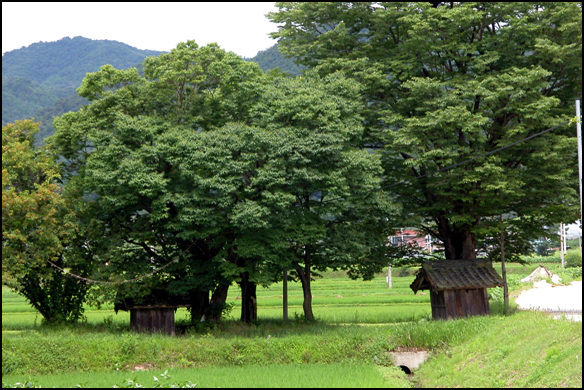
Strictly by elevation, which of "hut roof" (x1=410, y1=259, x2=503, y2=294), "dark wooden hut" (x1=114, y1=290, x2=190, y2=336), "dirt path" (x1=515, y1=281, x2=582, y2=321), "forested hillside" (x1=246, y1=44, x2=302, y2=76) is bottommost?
"dirt path" (x1=515, y1=281, x2=582, y2=321)

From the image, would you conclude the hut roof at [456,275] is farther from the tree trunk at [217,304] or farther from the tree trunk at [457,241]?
the tree trunk at [217,304]

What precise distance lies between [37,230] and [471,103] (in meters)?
17.5

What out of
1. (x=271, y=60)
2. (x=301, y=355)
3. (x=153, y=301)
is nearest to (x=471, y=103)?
(x=301, y=355)

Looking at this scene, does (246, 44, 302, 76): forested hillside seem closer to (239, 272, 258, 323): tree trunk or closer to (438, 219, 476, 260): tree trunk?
(438, 219, 476, 260): tree trunk

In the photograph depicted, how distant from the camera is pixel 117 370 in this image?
20188 millimetres

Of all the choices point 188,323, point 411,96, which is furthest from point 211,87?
point 188,323

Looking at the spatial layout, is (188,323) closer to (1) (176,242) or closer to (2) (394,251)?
(1) (176,242)

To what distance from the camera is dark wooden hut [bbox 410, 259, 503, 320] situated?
24.6 meters

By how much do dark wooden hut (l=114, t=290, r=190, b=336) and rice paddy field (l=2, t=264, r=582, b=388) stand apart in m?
0.89

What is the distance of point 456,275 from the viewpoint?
24953mm

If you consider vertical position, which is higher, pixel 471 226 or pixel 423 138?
pixel 423 138

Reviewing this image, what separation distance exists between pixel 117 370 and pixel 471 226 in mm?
15445

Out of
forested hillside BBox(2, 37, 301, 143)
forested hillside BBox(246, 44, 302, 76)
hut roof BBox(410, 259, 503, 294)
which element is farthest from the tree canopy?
forested hillside BBox(2, 37, 301, 143)

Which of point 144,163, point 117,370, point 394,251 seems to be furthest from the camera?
point 394,251
